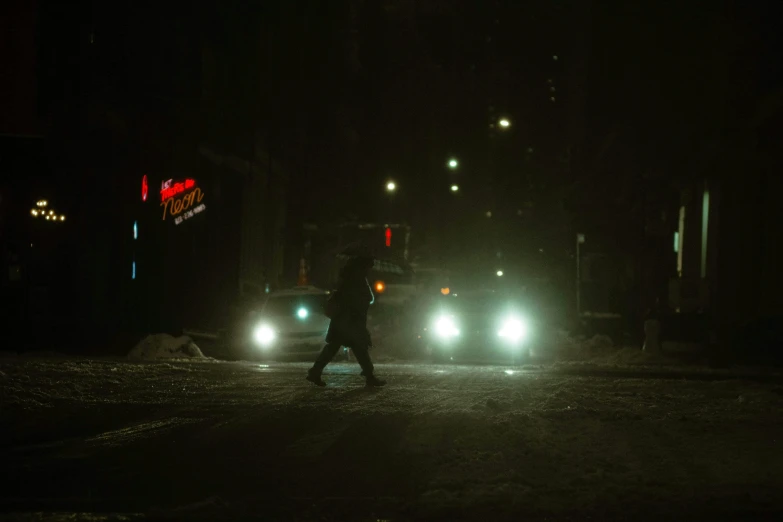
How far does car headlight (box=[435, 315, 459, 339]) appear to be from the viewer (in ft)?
60.3

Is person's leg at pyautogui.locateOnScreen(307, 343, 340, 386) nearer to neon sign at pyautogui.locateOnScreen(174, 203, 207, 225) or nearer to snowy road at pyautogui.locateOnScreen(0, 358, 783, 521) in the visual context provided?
snowy road at pyautogui.locateOnScreen(0, 358, 783, 521)

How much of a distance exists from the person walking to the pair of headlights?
25.7 ft

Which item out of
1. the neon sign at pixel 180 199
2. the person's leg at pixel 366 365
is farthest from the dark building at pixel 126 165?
the person's leg at pixel 366 365

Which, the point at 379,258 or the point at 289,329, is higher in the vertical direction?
the point at 379,258

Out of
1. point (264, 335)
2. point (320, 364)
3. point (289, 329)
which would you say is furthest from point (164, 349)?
point (320, 364)

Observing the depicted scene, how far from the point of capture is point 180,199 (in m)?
22.9

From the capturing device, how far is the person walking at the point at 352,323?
10.4 meters

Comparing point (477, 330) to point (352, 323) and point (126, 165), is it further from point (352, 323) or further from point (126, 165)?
point (126, 165)

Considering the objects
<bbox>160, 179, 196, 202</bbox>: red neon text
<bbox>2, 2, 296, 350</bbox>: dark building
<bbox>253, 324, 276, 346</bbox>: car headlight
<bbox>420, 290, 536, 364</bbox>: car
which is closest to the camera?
<bbox>420, 290, 536, 364</bbox>: car

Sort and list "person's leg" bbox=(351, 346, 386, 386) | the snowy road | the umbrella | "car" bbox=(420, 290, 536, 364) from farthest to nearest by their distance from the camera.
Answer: "car" bbox=(420, 290, 536, 364) → the umbrella → "person's leg" bbox=(351, 346, 386, 386) → the snowy road

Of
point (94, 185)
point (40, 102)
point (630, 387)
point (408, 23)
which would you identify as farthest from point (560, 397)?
point (408, 23)

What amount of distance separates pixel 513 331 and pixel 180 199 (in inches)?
398

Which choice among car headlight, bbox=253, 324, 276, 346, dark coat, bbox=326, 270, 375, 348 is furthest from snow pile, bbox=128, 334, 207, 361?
dark coat, bbox=326, 270, 375, 348

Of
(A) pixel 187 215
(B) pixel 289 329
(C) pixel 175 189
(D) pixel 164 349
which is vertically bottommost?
(D) pixel 164 349
